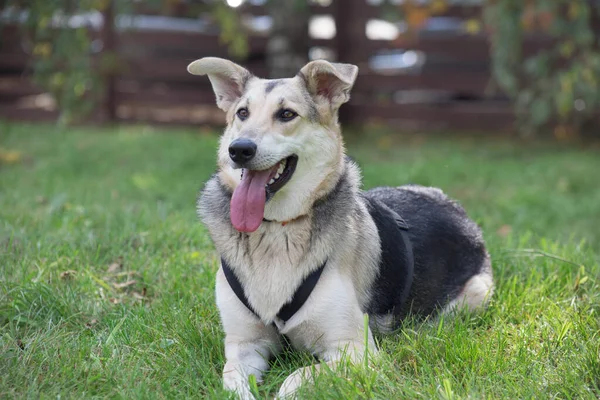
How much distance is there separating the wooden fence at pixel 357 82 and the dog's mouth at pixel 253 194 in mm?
7418

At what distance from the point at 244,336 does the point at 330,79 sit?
138cm

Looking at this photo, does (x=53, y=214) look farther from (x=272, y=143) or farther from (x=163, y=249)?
(x=272, y=143)

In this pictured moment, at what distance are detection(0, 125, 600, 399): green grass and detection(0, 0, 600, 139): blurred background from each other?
9.57ft

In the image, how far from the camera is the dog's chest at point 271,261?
3.25 meters

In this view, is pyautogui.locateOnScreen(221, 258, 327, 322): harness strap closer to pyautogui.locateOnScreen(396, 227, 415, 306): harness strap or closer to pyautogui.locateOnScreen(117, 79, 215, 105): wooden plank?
pyautogui.locateOnScreen(396, 227, 415, 306): harness strap

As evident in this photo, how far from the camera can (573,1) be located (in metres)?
8.35

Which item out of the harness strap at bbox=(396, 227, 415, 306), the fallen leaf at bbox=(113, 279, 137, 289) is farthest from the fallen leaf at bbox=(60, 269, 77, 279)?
the harness strap at bbox=(396, 227, 415, 306)

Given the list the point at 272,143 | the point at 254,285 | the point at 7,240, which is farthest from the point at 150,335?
the point at 7,240

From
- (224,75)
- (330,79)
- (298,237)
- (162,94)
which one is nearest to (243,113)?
(224,75)

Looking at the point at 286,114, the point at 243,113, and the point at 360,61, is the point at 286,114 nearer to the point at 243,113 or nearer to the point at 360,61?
the point at 243,113

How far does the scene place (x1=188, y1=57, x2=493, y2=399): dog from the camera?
10.5 ft

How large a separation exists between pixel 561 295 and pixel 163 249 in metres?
2.53

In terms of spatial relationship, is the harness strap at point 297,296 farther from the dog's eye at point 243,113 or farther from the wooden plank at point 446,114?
the wooden plank at point 446,114

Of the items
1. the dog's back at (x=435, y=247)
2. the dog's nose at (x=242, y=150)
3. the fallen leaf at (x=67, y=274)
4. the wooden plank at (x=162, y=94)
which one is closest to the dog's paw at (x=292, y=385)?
the dog's back at (x=435, y=247)
